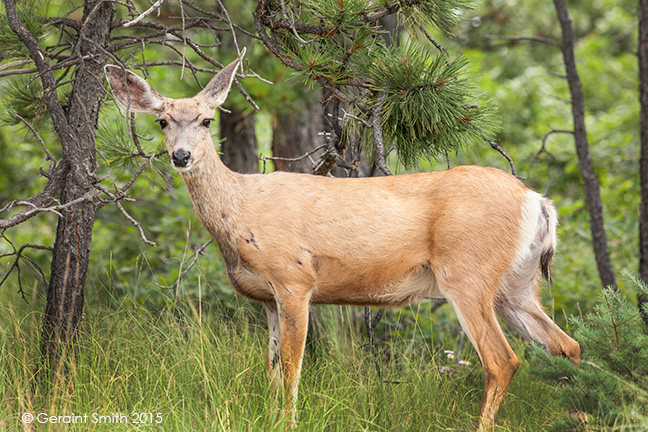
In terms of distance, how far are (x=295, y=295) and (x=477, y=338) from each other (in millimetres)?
1084

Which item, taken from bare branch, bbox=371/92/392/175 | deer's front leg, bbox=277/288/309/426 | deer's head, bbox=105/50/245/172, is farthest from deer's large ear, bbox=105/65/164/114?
deer's front leg, bbox=277/288/309/426

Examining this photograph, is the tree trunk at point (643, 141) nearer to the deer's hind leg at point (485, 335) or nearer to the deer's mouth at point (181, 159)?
the deer's hind leg at point (485, 335)

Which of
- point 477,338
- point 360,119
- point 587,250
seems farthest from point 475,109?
point 587,250

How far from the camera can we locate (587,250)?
8.82 metres

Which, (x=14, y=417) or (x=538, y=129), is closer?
(x=14, y=417)

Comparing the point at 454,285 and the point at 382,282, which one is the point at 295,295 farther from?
the point at 454,285

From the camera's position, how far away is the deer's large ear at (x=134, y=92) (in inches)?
163

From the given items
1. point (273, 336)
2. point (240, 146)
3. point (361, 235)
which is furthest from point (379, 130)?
point (240, 146)

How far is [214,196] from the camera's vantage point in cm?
412

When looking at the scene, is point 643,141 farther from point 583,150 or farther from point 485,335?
point 485,335

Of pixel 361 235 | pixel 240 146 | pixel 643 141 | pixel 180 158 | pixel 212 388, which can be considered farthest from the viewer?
pixel 240 146

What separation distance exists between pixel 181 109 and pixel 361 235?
1.30 metres

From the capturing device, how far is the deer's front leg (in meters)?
4.00

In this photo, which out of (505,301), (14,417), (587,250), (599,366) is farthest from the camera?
(587,250)
